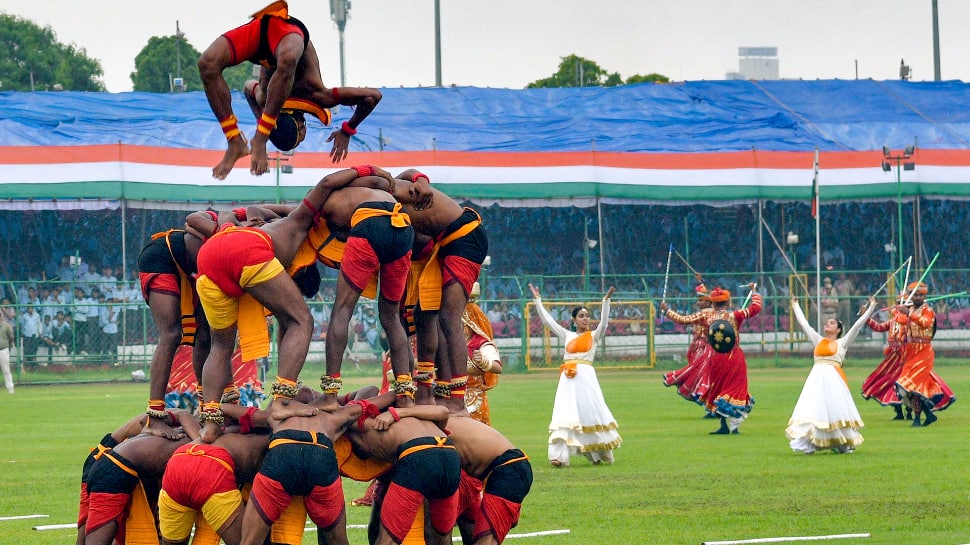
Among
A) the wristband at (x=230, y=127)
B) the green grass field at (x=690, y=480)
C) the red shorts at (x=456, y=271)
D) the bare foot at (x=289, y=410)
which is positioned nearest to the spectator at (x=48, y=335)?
the green grass field at (x=690, y=480)

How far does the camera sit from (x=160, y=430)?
27.7 feet

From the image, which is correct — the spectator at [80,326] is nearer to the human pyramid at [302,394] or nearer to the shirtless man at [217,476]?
the human pyramid at [302,394]

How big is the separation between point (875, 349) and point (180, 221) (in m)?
18.2

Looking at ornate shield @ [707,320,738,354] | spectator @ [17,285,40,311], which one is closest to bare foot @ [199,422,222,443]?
ornate shield @ [707,320,738,354]

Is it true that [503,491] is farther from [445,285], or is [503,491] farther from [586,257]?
[586,257]

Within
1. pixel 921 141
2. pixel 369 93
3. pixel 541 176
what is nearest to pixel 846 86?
pixel 921 141

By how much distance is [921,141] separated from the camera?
42.9m

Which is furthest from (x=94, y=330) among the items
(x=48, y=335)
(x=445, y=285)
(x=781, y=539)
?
(x=445, y=285)

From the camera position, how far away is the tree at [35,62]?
65.6 metres

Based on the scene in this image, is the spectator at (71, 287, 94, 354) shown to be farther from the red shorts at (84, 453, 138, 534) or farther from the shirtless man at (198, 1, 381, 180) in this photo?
the shirtless man at (198, 1, 381, 180)

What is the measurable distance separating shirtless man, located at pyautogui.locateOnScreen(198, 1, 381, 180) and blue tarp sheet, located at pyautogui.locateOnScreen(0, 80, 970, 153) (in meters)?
30.0

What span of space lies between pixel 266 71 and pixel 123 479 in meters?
2.39

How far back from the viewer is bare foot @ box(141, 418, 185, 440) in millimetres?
8387

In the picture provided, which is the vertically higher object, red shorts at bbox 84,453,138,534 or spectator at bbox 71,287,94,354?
red shorts at bbox 84,453,138,534
